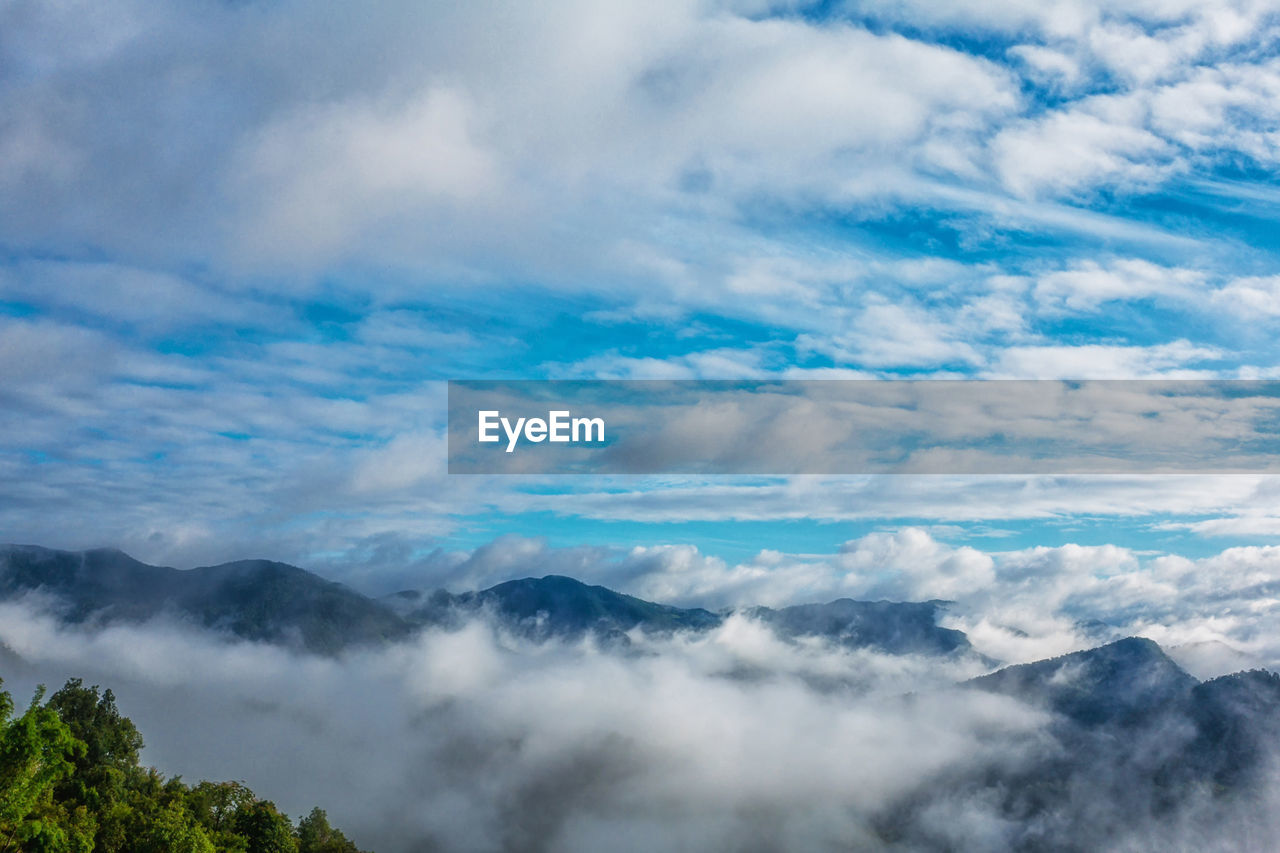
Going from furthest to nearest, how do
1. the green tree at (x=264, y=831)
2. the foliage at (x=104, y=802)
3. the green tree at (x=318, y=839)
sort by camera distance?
the green tree at (x=318, y=839) < the green tree at (x=264, y=831) < the foliage at (x=104, y=802)

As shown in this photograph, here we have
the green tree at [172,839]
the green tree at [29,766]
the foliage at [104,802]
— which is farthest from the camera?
the green tree at [172,839]

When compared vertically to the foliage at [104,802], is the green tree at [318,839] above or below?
below

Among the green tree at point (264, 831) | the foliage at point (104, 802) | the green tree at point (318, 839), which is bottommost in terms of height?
the green tree at point (318, 839)

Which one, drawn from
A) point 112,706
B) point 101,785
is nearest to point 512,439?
point 101,785

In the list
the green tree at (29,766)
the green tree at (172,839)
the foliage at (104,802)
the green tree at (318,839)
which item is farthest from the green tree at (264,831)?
the green tree at (29,766)

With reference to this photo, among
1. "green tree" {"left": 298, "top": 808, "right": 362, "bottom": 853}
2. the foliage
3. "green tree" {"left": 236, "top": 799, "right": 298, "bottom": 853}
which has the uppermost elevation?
the foliage

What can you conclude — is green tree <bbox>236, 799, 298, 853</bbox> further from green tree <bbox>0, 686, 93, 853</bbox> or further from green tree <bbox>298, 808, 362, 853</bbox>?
green tree <bbox>0, 686, 93, 853</bbox>

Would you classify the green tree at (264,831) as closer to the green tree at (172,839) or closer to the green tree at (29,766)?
the green tree at (172,839)

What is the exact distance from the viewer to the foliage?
213ft

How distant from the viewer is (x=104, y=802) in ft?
369

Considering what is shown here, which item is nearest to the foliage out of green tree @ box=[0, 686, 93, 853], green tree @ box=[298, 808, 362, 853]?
green tree @ box=[0, 686, 93, 853]

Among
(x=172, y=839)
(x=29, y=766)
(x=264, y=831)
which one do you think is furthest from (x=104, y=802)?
(x=29, y=766)

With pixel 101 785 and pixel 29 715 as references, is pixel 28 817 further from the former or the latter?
pixel 101 785

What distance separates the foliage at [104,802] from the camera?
6481 centimetres
